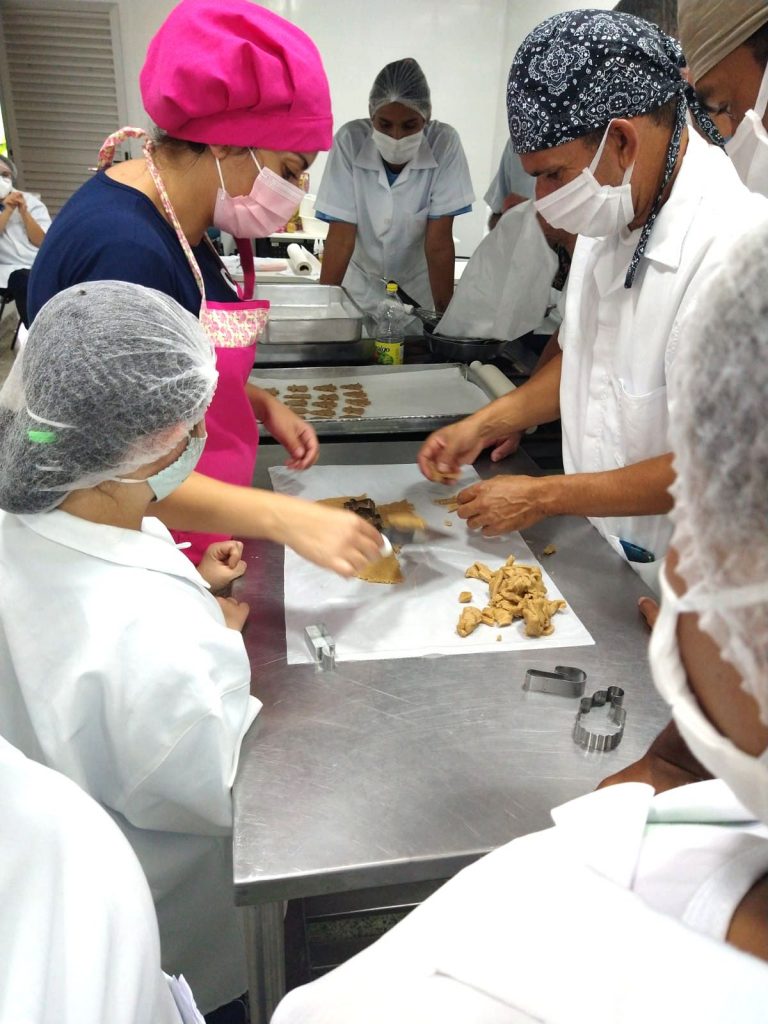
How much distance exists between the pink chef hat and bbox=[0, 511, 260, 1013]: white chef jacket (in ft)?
2.34

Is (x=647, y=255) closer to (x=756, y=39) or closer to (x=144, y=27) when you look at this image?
(x=756, y=39)

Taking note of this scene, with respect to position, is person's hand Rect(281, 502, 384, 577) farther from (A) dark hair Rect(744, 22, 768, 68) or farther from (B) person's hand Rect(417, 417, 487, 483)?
(A) dark hair Rect(744, 22, 768, 68)

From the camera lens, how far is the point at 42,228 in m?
5.35

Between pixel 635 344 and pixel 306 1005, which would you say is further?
pixel 635 344

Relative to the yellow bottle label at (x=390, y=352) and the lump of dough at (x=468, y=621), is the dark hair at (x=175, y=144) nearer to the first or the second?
the lump of dough at (x=468, y=621)

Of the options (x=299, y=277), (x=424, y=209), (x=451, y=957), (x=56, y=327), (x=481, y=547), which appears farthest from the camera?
(x=299, y=277)

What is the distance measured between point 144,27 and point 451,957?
258 inches

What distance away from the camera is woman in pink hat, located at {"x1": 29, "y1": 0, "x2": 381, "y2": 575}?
116cm

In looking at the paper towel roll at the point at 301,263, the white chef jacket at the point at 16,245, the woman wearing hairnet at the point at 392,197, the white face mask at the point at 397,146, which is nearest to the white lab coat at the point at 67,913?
the woman wearing hairnet at the point at 392,197

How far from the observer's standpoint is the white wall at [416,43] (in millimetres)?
5180

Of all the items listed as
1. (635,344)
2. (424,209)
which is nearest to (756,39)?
(635,344)

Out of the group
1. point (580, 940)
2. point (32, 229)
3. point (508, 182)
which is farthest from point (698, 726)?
point (32, 229)

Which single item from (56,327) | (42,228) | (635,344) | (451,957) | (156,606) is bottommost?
(42,228)

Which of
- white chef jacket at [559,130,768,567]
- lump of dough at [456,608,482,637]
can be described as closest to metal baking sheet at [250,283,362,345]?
white chef jacket at [559,130,768,567]
